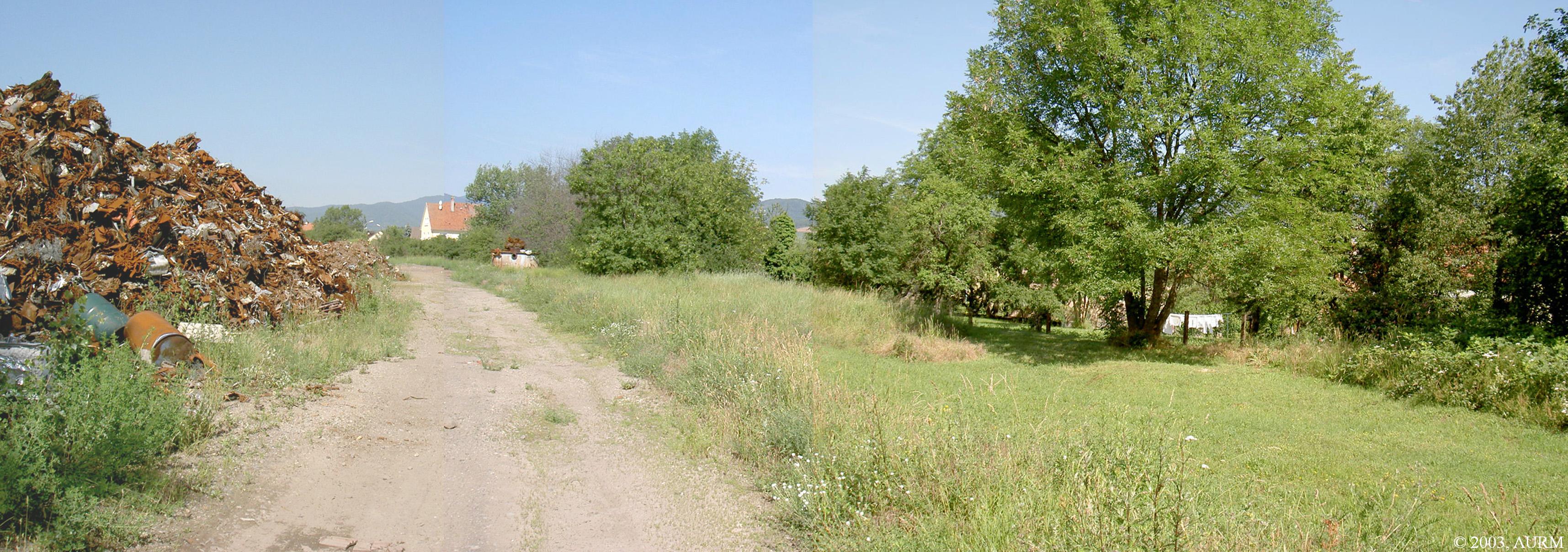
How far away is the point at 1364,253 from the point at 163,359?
718 inches

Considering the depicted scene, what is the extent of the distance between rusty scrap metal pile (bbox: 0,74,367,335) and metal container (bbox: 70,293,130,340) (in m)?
0.18

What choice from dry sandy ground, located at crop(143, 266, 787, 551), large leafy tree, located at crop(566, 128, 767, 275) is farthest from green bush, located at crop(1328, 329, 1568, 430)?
large leafy tree, located at crop(566, 128, 767, 275)

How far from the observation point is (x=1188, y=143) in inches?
489

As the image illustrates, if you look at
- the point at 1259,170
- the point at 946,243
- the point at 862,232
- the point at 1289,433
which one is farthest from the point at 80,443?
the point at 862,232

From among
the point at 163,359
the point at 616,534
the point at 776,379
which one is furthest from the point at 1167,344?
the point at 163,359

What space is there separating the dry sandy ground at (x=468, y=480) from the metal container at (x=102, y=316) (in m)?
1.76

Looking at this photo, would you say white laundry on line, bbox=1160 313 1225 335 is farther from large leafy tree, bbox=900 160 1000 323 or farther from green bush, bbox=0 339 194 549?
green bush, bbox=0 339 194 549

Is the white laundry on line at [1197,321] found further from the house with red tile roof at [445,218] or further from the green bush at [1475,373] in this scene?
the house with red tile roof at [445,218]

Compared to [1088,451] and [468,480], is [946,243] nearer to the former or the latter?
[1088,451]

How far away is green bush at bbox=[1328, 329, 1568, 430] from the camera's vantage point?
25.4ft

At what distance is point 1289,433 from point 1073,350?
776 centimetres

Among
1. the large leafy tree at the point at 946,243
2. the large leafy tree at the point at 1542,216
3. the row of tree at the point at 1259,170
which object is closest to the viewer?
the large leafy tree at the point at 1542,216

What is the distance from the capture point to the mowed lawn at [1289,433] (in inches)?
188

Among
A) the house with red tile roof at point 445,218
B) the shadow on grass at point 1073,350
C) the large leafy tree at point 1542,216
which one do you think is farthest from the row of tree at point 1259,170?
the house with red tile roof at point 445,218
